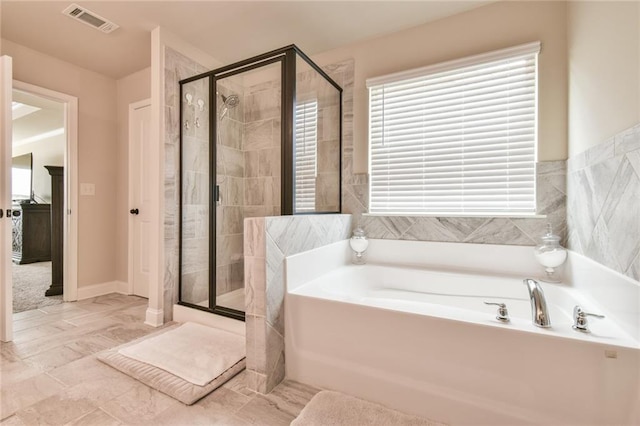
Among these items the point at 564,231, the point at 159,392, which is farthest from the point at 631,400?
the point at 159,392

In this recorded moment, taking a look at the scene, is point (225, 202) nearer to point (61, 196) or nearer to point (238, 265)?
point (238, 265)

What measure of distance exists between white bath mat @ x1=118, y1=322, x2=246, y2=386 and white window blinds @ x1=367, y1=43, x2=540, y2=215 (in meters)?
1.49

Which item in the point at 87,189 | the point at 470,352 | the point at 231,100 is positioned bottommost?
the point at 470,352

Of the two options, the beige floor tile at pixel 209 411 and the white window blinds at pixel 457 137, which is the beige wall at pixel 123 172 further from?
the white window blinds at pixel 457 137

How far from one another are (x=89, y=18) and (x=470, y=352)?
3272 mm

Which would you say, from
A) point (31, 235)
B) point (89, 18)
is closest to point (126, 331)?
point (89, 18)

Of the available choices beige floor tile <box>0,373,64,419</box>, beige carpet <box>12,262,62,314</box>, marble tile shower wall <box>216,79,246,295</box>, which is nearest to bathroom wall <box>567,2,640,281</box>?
marble tile shower wall <box>216,79,246,295</box>

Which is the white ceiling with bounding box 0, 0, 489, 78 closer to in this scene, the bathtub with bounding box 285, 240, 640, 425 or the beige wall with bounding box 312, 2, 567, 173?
the beige wall with bounding box 312, 2, 567, 173

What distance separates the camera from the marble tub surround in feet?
4.80

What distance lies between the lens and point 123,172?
10.4 feet

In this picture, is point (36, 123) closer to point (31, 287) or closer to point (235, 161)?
point (31, 287)

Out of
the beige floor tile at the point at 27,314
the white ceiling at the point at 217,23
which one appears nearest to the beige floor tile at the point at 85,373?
the beige floor tile at the point at 27,314

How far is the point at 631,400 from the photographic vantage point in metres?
0.92

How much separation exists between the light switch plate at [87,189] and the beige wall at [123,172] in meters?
0.23
